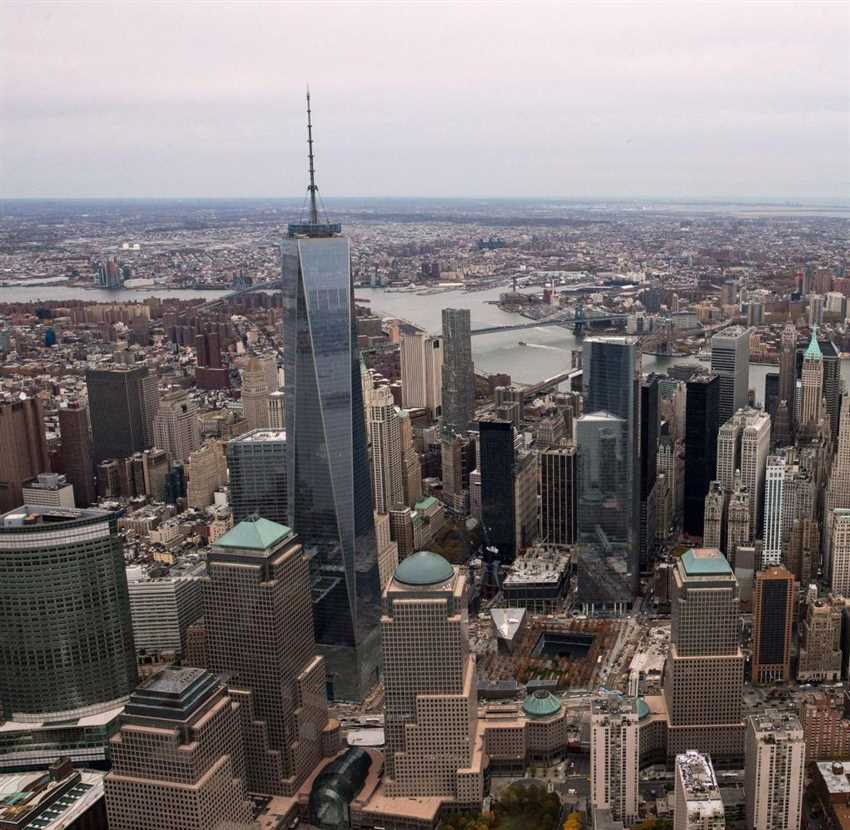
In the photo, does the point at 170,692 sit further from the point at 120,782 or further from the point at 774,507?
the point at 774,507

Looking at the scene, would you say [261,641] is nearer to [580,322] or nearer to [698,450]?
[698,450]

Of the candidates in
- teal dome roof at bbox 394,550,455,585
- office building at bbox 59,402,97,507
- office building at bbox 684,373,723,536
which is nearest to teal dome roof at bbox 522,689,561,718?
teal dome roof at bbox 394,550,455,585

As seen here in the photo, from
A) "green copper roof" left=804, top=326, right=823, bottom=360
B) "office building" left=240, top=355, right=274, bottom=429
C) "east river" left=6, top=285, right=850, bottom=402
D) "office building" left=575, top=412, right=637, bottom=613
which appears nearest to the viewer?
"office building" left=575, top=412, right=637, bottom=613

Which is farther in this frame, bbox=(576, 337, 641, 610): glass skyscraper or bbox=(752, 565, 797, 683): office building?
bbox=(576, 337, 641, 610): glass skyscraper

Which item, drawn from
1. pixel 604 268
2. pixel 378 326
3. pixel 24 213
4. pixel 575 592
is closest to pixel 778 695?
pixel 575 592

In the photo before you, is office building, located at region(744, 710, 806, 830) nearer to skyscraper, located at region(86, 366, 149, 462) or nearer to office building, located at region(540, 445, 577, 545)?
office building, located at region(540, 445, 577, 545)
